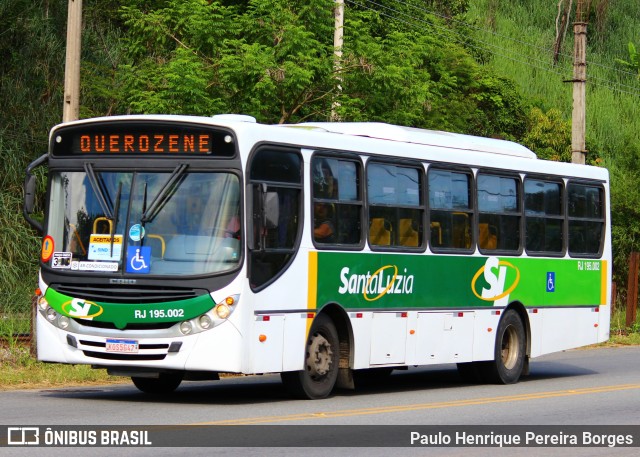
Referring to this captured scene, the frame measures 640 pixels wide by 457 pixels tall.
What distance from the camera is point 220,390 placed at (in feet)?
54.0

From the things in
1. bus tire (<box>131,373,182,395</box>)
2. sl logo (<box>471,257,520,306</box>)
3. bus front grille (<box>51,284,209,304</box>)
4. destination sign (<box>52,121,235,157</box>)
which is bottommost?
bus tire (<box>131,373,182,395</box>)

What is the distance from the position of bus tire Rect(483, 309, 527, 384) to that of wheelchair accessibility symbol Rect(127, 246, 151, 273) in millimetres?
6382

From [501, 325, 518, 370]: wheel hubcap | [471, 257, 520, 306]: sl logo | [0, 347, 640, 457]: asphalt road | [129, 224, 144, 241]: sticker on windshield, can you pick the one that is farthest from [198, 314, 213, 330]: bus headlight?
[501, 325, 518, 370]: wheel hubcap

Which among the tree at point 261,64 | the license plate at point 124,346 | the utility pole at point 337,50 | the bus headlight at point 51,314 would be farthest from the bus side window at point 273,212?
the utility pole at point 337,50

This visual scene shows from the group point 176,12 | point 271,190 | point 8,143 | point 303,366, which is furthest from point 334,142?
point 8,143

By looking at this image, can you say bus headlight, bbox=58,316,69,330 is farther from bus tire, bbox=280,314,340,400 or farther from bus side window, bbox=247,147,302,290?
bus tire, bbox=280,314,340,400

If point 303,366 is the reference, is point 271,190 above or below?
above

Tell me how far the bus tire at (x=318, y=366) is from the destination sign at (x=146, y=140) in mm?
2350

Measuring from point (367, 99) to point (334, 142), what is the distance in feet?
45.8

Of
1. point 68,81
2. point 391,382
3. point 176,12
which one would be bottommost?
point 391,382

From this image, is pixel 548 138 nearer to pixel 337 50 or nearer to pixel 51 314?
pixel 337 50

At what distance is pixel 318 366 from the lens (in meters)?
15.1

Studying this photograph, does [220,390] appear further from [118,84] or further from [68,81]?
[118,84]

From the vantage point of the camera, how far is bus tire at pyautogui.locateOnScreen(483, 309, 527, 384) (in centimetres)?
1859
